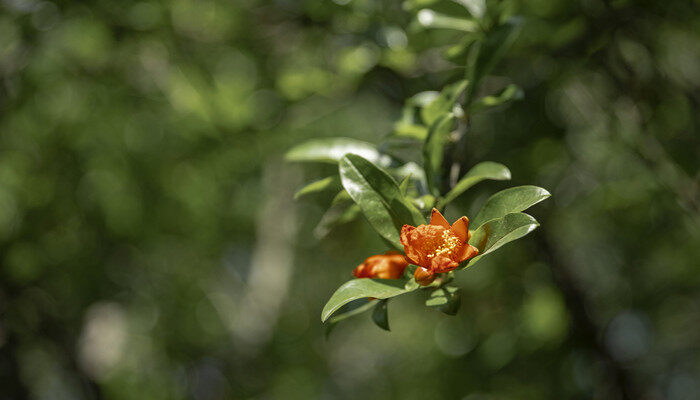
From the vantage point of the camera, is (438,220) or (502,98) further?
(502,98)

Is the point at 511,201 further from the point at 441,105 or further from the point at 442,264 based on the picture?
the point at 441,105

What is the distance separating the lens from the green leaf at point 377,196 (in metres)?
0.78

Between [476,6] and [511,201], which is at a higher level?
[476,6]

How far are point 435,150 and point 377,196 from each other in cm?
17

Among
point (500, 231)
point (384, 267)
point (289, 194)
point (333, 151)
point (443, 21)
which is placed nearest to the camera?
point (500, 231)

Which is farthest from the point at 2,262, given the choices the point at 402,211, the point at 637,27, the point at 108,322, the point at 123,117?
the point at 637,27

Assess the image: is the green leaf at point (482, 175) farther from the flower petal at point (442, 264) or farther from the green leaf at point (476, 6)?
the green leaf at point (476, 6)

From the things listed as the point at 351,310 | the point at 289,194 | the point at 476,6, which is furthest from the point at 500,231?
the point at 289,194

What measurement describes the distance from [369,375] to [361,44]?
3603 mm

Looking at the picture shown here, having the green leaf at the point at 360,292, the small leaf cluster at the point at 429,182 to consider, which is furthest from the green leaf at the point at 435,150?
the green leaf at the point at 360,292

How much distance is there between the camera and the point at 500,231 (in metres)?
0.69

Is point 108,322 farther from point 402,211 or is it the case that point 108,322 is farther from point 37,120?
point 402,211

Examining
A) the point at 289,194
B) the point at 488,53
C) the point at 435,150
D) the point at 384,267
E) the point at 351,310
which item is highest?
the point at 488,53

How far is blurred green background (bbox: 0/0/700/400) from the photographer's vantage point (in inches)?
69.7
